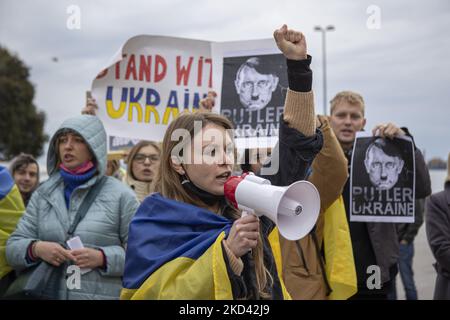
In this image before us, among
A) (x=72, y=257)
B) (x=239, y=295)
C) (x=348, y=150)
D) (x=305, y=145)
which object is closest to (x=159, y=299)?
(x=239, y=295)

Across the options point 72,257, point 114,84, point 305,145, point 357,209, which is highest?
point 114,84

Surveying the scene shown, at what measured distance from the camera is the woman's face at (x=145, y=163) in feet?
16.3

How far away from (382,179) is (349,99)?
1.91 ft

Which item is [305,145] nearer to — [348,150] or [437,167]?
[348,150]

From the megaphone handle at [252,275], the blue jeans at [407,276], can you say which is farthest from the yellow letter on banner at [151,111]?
the blue jeans at [407,276]

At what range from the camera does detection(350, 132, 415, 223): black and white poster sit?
12.5 feet

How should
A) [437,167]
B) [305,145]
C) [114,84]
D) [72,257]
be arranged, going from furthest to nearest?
[437,167], [114,84], [72,257], [305,145]

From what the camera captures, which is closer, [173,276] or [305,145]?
[173,276]

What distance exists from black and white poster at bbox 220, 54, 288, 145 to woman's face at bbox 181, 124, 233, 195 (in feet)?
4.30

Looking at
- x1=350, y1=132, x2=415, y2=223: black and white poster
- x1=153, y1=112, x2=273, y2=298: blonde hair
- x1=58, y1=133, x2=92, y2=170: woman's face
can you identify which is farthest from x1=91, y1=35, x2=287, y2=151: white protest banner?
x1=153, y1=112, x2=273, y2=298: blonde hair

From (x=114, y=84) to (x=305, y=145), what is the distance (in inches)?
103

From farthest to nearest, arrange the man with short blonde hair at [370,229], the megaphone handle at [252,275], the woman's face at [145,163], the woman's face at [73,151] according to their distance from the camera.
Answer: the woman's face at [145,163] < the man with short blonde hair at [370,229] < the woman's face at [73,151] < the megaphone handle at [252,275]

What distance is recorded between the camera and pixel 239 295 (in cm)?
205

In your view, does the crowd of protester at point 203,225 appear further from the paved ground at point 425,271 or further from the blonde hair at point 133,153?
the paved ground at point 425,271
